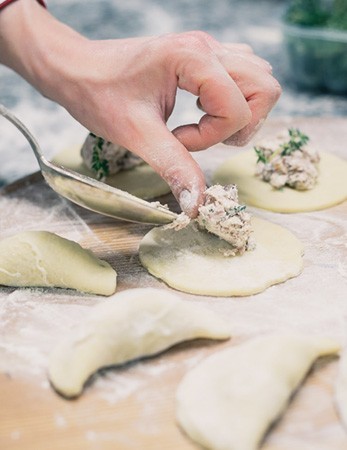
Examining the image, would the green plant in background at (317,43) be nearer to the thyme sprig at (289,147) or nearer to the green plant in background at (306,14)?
the green plant in background at (306,14)

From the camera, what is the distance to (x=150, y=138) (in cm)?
169

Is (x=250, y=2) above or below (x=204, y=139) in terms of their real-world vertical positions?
below

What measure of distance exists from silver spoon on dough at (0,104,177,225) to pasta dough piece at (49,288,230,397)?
0.26 metres

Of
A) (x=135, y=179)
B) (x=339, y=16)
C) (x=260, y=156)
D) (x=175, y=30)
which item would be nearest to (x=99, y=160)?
(x=135, y=179)

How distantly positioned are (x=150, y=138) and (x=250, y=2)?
333 cm

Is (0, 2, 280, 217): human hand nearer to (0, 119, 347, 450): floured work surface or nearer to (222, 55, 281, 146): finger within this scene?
(222, 55, 281, 146): finger

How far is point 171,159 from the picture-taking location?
1661 mm

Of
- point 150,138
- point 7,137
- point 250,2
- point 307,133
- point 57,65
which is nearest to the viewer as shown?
point 150,138

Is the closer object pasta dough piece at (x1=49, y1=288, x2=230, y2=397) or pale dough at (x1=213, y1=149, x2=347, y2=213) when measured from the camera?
pasta dough piece at (x1=49, y1=288, x2=230, y2=397)

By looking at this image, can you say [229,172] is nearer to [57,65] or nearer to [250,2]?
[57,65]

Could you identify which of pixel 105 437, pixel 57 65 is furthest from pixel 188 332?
pixel 57 65

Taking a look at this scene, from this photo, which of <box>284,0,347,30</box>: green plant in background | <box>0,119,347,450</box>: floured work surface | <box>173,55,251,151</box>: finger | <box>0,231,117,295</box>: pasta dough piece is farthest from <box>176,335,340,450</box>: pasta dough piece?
<box>284,0,347,30</box>: green plant in background

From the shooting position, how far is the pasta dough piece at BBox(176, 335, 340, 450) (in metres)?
1.12

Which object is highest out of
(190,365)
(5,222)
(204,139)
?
(204,139)
